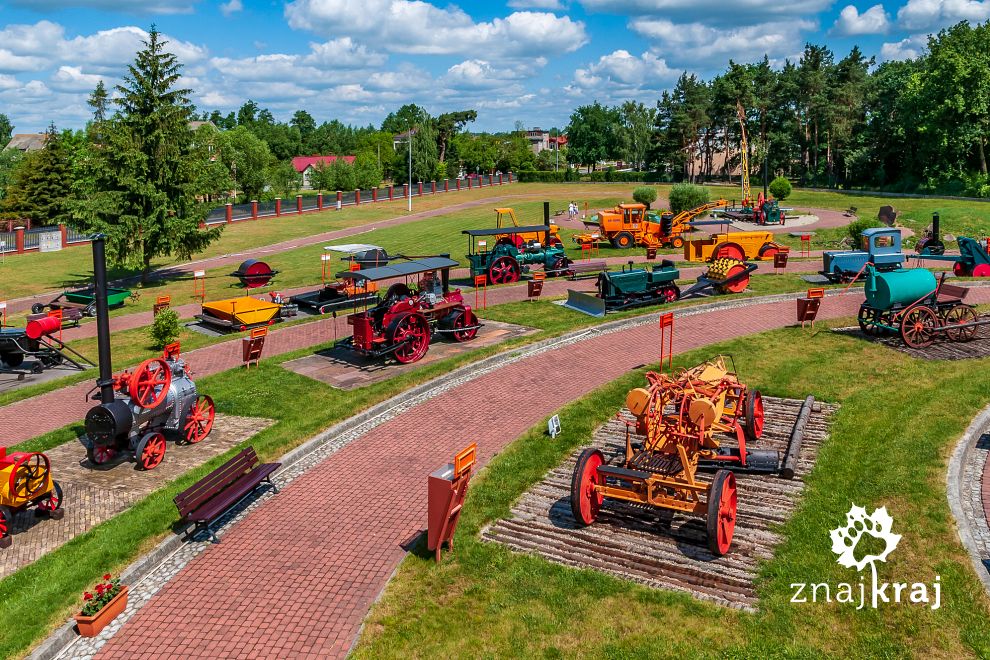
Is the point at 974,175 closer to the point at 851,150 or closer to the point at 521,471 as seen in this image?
the point at 851,150

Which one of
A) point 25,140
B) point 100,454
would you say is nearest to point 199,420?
point 100,454

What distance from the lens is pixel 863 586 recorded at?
390 inches

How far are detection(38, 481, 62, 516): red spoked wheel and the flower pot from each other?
3423 mm

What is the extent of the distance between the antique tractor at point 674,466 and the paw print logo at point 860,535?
1.44 metres

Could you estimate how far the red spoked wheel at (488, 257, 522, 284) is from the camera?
31319 mm

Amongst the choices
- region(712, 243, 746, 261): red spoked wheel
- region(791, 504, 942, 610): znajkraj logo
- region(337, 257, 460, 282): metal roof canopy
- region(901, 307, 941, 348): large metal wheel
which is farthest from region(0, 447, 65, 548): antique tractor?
region(712, 243, 746, 261): red spoked wheel

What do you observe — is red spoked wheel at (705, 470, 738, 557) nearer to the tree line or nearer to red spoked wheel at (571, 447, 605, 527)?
red spoked wheel at (571, 447, 605, 527)

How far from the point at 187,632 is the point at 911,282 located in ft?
61.8

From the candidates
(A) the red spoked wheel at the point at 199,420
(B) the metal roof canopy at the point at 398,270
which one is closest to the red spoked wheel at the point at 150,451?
(A) the red spoked wheel at the point at 199,420

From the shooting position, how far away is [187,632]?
9.52 m

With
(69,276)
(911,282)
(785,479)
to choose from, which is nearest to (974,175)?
(911,282)

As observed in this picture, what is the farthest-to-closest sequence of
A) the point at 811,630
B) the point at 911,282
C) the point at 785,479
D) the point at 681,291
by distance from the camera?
1. the point at 681,291
2. the point at 911,282
3. the point at 785,479
4. the point at 811,630

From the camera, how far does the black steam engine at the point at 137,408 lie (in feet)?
45.7

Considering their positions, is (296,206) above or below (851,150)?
below
